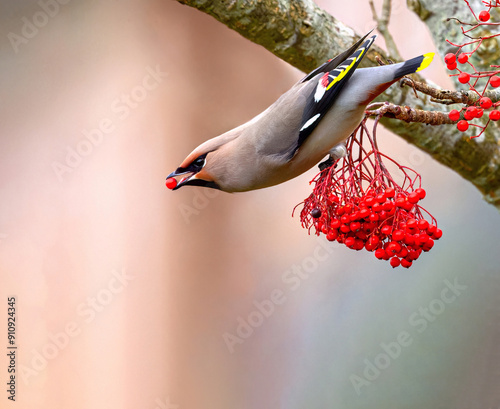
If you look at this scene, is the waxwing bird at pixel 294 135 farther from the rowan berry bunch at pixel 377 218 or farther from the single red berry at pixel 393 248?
the single red berry at pixel 393 248

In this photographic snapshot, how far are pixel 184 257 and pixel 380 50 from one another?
0.92 meters

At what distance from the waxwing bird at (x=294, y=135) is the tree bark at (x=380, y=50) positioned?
0.27 m

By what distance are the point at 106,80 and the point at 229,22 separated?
729 mm

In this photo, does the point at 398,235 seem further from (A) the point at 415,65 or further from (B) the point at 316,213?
(A) the point at 415,65

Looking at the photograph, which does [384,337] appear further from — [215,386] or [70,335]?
[70,335]

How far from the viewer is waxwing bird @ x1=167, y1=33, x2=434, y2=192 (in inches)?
32.9

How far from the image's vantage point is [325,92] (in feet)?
2.83

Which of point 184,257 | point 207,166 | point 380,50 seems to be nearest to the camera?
point 207,166

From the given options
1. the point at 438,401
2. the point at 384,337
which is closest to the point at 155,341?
the point at 384,337

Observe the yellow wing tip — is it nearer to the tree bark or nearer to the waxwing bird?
the waxwing bird

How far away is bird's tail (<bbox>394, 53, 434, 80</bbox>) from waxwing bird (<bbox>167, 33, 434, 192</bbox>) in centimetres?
Result: 1

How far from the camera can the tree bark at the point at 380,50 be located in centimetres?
107

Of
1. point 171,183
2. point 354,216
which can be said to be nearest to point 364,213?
point 354,216

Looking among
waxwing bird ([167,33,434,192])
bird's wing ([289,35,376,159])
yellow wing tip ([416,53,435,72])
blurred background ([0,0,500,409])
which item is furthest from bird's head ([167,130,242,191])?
blurred background ([0,0,500,409])
